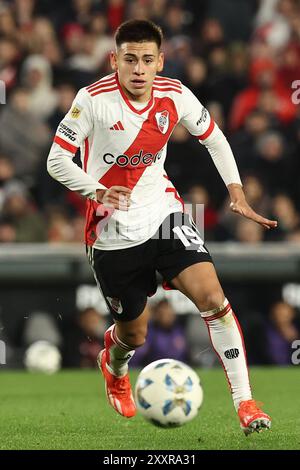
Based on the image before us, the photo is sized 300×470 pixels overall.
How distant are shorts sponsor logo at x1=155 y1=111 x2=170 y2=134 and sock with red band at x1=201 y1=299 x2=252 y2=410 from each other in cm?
114

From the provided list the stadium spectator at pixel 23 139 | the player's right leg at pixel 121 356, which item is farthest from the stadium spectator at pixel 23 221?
the player's right leg at pixel 121 356

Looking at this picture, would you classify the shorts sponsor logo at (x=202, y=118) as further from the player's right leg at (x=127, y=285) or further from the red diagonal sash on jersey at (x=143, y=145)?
the player's right leg at (x=127, y=285)

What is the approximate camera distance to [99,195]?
6.53 m

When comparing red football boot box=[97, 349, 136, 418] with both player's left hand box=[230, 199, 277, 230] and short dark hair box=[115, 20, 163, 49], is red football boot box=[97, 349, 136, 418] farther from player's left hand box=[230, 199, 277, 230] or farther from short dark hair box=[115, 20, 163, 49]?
short dark hair box=[115, 20, 163, 49]

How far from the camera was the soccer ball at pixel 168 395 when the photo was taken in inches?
255

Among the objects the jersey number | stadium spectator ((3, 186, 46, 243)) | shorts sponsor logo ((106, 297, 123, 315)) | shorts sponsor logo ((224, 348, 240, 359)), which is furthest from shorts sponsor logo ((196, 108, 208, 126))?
stadium spectator ((3, 186, 46, 243))

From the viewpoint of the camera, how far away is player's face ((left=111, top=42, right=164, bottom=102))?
679 centimetres

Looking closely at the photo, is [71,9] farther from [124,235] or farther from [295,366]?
[124,235]

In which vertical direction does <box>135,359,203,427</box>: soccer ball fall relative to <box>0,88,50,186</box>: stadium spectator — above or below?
below

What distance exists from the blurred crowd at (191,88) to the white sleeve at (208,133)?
5.67m

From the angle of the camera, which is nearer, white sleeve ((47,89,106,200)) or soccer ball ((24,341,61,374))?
white sleeve ((47,89,106,200))

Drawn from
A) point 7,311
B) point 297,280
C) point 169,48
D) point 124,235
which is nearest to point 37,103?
point 169,48

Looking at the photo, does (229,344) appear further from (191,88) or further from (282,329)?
(191,88)

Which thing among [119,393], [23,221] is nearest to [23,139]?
[23,221]
